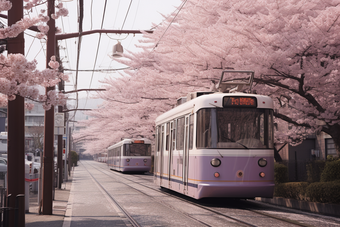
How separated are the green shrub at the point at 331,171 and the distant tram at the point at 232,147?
1.52 metres

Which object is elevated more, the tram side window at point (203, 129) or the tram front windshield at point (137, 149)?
the tram side window at point (203, 129)

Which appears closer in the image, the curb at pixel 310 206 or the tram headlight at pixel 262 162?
the curb at pixel 310 206

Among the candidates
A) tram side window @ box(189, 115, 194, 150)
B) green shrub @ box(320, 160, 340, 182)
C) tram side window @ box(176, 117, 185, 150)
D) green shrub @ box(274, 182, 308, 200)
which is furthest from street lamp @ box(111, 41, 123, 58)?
green shrub @ box(320, 160, 340, 182)

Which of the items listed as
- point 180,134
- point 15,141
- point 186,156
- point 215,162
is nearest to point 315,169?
point 215,162

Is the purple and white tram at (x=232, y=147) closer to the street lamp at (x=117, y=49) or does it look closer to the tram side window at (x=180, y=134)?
the tram side window at (x=180, y=134)

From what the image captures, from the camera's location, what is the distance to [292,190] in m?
13.5

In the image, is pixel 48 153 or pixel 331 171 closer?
pixel 48 153

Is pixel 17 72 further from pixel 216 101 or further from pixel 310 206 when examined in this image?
pixel 310 206

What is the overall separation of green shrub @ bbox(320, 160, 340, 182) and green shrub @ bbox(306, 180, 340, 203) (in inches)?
20.7

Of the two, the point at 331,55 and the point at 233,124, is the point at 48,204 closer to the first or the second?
the point at 233,124

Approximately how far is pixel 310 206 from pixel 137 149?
25.0 m

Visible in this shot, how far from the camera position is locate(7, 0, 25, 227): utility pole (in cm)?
812

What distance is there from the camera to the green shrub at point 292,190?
12.9 meters

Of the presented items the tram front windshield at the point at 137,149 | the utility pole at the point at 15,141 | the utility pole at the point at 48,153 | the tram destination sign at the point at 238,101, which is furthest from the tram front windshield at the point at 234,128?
the tram front windshield at the point at 137,149
